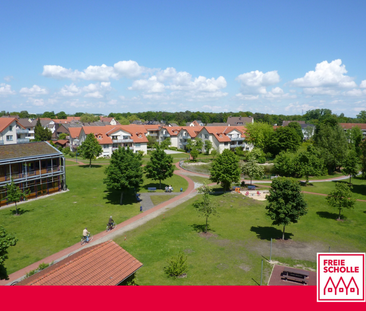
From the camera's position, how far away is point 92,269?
15.2 metres

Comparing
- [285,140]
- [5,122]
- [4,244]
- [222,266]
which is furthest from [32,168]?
[285,140]

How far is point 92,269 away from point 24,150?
116 feet

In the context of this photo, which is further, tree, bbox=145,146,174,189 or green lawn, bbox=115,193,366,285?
tree, bbox=145,146,174,189

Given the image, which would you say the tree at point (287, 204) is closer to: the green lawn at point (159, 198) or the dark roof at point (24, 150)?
the green lawn at point (159, 198)

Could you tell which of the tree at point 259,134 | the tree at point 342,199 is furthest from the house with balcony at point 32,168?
the tree at point 259,134

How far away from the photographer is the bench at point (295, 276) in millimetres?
21000

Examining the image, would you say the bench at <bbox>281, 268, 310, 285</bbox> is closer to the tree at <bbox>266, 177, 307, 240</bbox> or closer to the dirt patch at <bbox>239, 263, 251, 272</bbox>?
the dirt patch at <bbox>239, 263, 251, 272</bbox>

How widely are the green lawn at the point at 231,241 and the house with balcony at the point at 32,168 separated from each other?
845 inches

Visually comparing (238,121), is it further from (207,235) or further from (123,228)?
(123,228)

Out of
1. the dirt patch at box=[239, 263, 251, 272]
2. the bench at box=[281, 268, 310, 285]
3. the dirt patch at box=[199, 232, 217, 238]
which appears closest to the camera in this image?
the bench at box=[281, 268, 310, 285]

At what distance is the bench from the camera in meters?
21.0

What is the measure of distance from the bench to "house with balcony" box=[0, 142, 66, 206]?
3815 cm

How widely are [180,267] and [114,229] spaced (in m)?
13.1

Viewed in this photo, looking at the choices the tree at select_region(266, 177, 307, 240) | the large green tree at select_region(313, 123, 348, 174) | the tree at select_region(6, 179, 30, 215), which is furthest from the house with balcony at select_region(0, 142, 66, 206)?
the large green tree at select_region(313, 123, 348, 174)
